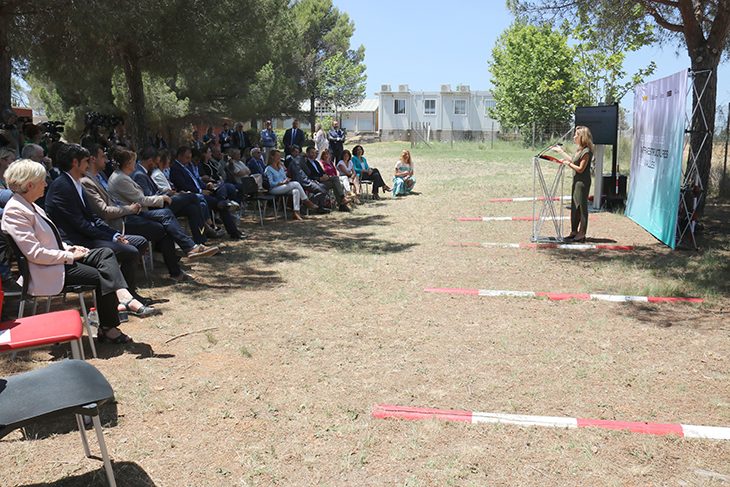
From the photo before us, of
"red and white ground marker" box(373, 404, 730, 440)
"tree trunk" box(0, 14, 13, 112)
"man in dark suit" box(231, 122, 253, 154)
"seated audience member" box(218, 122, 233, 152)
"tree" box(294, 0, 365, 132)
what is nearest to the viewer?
→ "red and white ground marker" box(373, 404, 730, 440)

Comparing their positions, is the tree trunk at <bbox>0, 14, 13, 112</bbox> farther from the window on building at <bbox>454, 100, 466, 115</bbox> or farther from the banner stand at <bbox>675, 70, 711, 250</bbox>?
the window on building at <bbox>454, 100, 466, 115</bbox>

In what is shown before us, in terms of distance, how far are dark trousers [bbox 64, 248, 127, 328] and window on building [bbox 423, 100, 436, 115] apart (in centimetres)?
5331

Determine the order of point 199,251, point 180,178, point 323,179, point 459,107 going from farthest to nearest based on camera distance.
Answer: point 459,107 < point 323,179 < point 180,178 < point 199,251

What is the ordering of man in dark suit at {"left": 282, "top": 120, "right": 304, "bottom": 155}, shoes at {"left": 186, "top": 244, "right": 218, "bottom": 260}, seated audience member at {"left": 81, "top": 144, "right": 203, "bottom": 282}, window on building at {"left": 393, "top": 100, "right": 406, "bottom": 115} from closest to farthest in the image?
1. seated audience member at {"left": 81, "top": 144, "right": 203, "bottom": 282}
2. shoes at {"left": 186, "top": 244, "right": 218, "bottom": 260}
3. man in dark suit at {"left": 282, "top": 120, "right": 304, "bottom": 155}
4. window on building at {"left": 393, "top": 100, "right": 406, "bottom": 115}

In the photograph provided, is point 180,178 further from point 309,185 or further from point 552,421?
point 552,421

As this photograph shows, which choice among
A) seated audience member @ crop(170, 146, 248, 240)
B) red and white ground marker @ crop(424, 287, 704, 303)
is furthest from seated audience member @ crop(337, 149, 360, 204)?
red and white ground marker @ crop(424, 287, 704, 303)

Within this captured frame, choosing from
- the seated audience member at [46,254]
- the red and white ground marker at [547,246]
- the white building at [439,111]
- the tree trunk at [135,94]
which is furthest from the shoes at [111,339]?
the white building at [439,111]

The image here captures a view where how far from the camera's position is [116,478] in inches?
112

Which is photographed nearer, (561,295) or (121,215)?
(121,215)

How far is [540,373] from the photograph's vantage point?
4.06m

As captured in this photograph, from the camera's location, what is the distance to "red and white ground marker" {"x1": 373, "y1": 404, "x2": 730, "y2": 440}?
321 cm

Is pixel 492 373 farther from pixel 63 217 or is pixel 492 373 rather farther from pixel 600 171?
pixel 600 171

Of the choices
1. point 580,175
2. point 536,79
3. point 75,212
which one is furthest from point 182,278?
point 536,79

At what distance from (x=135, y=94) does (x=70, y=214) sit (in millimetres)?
7949
